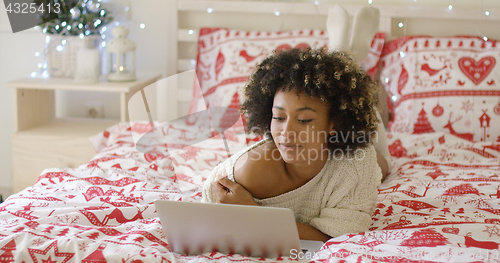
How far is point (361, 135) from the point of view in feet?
3.78

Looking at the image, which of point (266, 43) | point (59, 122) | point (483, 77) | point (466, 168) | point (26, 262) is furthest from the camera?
point (59, 122)

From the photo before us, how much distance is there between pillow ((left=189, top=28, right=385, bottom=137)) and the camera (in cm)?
220

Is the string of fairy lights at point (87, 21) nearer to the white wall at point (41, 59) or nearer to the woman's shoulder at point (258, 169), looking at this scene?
the white wall at point (41, 59)

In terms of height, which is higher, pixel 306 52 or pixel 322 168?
pixel 306 52

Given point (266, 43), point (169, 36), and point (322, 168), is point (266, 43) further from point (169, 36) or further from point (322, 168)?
point (322, 168)

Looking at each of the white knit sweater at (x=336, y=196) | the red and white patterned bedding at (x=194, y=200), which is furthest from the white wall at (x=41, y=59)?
the white knit sweater at (x=336, y=196)

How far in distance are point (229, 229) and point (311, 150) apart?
0.27 m

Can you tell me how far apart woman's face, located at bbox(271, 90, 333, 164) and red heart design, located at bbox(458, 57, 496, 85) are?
1.22 metres

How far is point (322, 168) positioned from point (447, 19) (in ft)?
5.00

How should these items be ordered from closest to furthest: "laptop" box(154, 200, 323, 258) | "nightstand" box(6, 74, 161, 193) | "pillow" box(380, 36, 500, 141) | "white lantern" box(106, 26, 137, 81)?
"laptop" box(154, 200, 323, 258) → "pillow" box(380, 36, 500, 141) → "nightstand" box(6, 74, 161, 193) → "white lantern" box(106, 26, 137, 81)

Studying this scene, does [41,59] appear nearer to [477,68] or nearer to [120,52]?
[120,52]

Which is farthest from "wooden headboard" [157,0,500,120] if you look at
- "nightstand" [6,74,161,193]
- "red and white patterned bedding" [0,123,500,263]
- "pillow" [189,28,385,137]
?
"red and white patterned bedding" [0,123,500,263]

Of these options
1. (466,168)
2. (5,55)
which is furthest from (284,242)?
(5,55)

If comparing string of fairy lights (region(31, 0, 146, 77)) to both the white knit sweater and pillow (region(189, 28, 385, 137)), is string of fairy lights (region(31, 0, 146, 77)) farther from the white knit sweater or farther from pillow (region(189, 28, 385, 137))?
the white knit sweater
